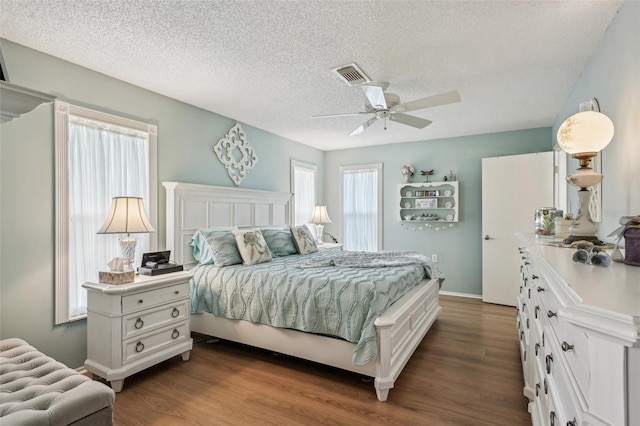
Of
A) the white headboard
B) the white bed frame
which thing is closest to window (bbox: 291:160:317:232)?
the white headboard

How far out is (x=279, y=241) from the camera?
3982 mm

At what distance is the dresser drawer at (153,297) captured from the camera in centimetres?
244

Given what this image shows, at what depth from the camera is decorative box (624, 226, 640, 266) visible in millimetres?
1148

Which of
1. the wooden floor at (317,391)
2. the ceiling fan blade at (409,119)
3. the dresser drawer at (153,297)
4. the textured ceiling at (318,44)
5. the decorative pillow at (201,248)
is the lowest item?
the wooden floor at (317,391)

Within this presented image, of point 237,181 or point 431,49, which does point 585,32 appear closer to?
point 431,49

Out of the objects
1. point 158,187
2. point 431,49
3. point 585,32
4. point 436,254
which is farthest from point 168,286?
point 436,254

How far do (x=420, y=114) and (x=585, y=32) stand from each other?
6.38 feet

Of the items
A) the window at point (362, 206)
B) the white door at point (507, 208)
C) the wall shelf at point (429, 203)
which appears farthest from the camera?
the window at point (362, 206)

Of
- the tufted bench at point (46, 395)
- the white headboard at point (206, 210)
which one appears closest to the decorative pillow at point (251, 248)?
the white headboard at point (206, 210)

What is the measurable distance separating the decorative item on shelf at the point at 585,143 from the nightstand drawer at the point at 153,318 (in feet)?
9.75

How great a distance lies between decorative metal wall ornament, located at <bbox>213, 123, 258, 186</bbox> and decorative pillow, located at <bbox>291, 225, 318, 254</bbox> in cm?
105

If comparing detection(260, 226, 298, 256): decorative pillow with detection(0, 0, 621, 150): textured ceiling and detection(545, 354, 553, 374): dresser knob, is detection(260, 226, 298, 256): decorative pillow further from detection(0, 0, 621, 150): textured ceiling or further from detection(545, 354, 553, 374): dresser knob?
detection(545, 354, 553, 374): dresser knob

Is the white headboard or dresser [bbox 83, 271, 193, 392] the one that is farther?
the white headboard

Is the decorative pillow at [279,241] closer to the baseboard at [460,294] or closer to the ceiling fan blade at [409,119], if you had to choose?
the ceiling fan blade at [409,119]
